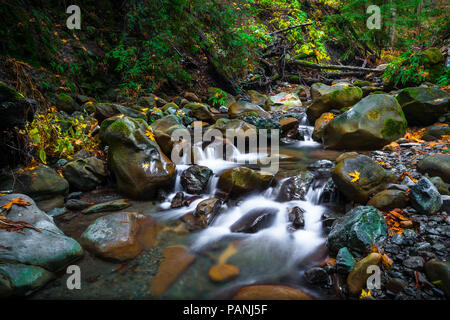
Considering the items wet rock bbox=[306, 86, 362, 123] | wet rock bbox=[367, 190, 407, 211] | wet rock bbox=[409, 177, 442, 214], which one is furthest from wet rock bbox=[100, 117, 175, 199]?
wet rock bbox=[306, 86, 362, 123]

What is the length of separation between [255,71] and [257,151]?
744cm

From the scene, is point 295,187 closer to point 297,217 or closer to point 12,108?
point 297,217

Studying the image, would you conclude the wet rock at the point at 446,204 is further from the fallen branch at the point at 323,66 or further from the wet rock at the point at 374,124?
the fallen branch at the point at 323,66

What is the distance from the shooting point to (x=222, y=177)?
14.3ft

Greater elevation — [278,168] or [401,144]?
[401,144]

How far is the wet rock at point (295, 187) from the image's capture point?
13.5ft

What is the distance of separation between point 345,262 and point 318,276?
0.31 metres

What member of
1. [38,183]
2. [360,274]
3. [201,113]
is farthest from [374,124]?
[38,183]

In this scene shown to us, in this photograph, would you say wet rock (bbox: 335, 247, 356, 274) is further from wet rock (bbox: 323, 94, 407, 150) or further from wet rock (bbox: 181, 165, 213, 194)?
wet rock (bbox: 323, 94, 407, 150)

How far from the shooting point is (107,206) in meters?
3.80

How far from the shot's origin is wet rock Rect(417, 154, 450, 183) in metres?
3.29

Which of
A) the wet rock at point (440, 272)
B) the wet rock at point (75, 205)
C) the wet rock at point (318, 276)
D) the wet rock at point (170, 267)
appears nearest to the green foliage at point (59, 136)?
the wet rock at point (75, 205)
